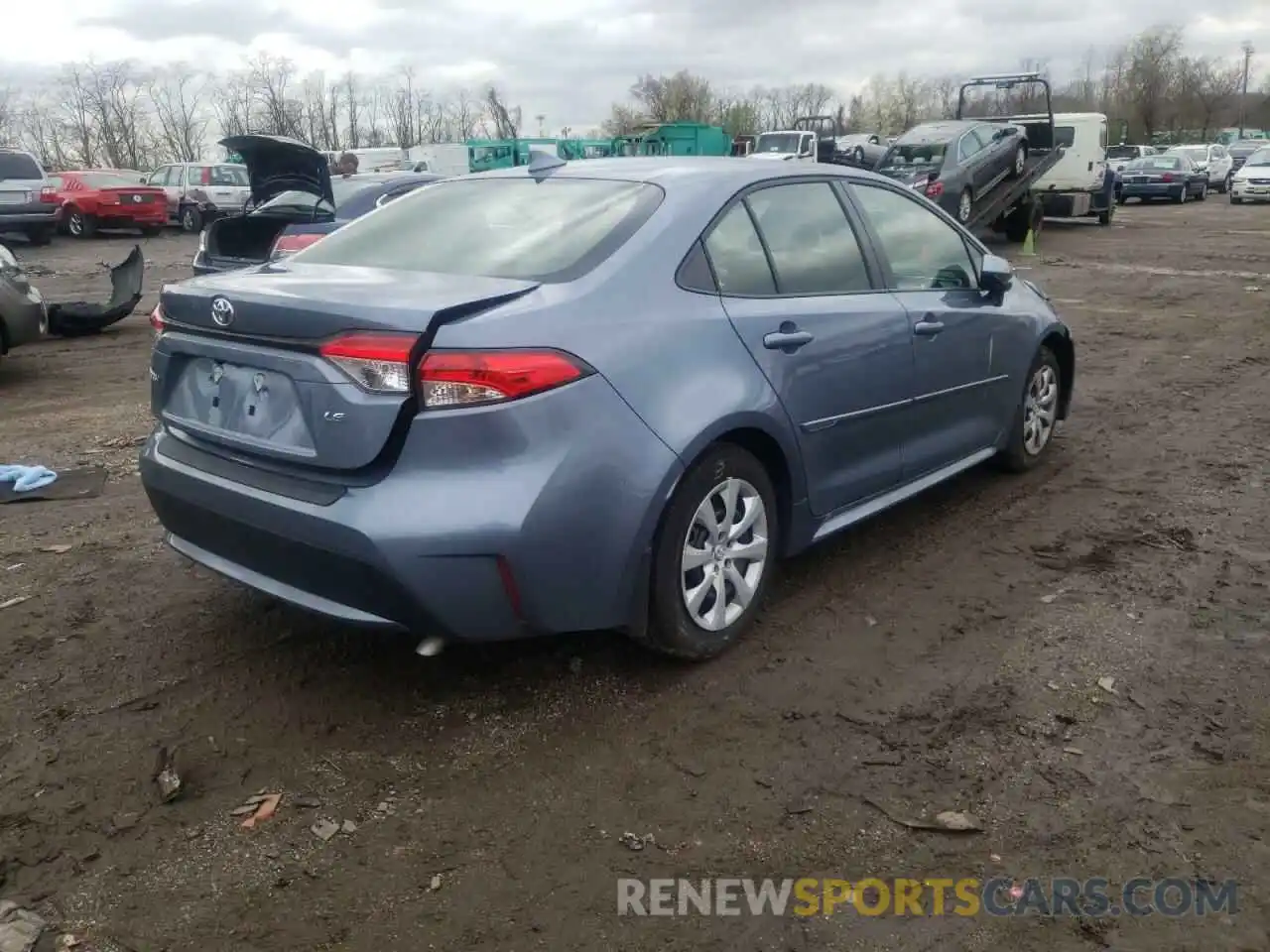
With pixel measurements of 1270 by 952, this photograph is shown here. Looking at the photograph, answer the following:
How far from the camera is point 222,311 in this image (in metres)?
3.17

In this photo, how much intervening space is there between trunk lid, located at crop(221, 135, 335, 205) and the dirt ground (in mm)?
5889

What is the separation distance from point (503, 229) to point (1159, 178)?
1367 inches

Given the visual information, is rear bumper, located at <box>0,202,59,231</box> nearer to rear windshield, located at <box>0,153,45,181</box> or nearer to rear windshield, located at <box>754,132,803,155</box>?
rear windshield, located at <box>0,153,45,181</box>

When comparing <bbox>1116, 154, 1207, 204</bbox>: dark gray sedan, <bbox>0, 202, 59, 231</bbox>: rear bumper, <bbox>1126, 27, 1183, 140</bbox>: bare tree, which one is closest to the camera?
<bbox>0, 202, 59, 231</bbox>: rear bumper

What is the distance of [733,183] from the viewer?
3.79 meters

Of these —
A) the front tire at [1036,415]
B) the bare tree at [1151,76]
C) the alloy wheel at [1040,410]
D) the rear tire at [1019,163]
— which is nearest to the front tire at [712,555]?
the front tire at [1036,415]

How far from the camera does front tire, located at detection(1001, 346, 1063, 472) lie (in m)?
Result: 5.44

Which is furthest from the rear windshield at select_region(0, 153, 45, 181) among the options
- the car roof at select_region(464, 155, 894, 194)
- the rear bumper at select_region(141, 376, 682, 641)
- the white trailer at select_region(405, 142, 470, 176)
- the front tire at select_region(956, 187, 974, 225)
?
the rear bumper at select_region(141, 376, 682, 641)

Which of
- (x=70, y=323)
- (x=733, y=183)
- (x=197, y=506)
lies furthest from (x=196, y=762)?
(x=70, y=323)

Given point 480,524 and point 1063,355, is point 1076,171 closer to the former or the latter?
point 1063,355

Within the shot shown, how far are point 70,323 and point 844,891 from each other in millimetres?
10079

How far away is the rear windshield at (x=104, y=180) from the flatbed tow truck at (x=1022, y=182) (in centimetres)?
1827

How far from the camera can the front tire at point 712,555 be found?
10.9ft

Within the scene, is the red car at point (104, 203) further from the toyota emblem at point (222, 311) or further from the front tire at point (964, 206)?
the toyota emblem at point (222, 311)
